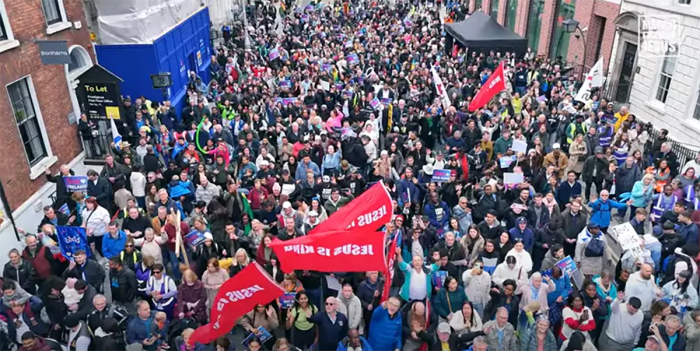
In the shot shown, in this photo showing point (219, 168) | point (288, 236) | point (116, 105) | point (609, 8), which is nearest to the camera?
point (288, 236)

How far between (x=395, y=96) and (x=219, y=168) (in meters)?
7.53

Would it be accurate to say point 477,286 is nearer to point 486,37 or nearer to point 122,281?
point 122,281

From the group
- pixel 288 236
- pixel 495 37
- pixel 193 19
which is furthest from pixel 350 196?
pixel 193 19

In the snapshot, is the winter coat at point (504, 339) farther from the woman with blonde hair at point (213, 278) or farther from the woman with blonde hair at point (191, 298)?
the woman with blonde hair at point (191, 298)

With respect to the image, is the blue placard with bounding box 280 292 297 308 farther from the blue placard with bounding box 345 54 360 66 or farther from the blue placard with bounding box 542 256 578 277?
the blue placard with bounding box 345 54 360 66

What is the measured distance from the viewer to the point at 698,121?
50.5ft

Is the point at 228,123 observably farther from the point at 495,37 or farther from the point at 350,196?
the point at 495,37

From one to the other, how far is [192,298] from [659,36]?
Answer: 16071 millimetres

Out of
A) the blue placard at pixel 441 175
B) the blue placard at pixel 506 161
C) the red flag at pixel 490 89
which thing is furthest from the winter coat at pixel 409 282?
the red flag at pixel 490 89

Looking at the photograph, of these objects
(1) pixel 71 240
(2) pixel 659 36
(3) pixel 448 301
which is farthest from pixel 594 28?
(1) pixel 71 240

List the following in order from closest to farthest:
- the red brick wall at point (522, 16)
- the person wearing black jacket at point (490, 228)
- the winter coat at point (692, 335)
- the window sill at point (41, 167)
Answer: the winter coat at point (692, 335) → the person wearing black jacket at point (490, 228) → the window sill at point (41, 167) → the red brick wall at point (522, 16)

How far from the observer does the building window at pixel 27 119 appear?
11578 mm

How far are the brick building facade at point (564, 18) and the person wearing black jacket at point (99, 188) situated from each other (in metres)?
17.9

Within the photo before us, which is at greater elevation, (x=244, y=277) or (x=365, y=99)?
(x=244, y=277)
